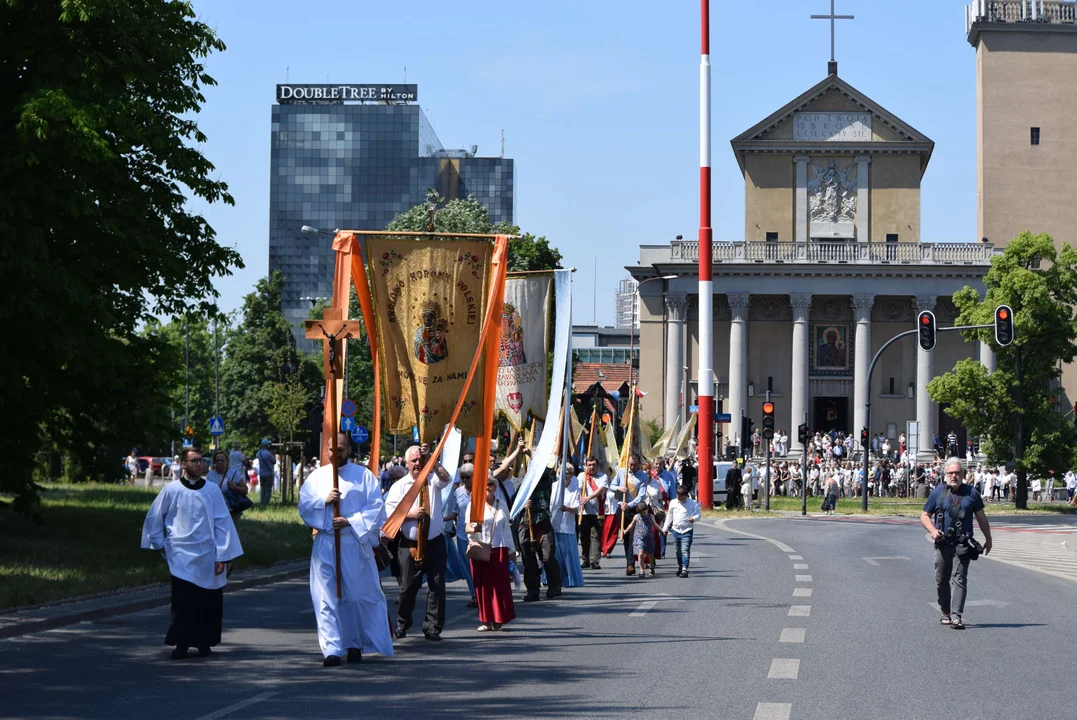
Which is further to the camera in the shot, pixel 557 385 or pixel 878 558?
pixel 878 558

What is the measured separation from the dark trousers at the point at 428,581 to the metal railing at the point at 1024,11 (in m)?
76.6

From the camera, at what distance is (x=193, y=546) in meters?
13.5

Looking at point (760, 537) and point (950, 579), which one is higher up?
point (950, 579)

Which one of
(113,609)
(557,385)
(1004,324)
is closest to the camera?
(113,609)

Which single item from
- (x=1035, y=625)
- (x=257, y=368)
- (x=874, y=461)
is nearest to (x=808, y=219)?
(x=874, y=461)

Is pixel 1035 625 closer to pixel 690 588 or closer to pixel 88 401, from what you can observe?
pixel 690 588

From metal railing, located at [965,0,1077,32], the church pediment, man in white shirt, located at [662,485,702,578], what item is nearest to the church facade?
the church pediment

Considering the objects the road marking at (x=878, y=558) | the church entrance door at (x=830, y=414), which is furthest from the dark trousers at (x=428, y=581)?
the church entrance door at (x=830, y=414)

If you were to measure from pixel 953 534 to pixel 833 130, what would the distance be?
225ft

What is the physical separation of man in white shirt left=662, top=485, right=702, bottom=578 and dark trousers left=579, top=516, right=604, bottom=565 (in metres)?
2.40

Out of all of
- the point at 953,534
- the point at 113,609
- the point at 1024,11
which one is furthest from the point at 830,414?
the point at 113,609

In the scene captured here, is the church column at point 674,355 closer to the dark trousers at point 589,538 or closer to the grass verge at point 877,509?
the grass verge at point 877,509

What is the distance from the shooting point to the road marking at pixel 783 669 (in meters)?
11.6

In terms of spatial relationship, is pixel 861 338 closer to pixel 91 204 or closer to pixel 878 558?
pixel 878 558
